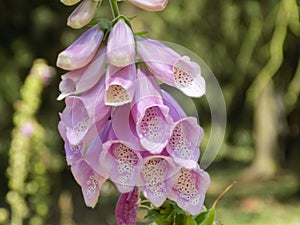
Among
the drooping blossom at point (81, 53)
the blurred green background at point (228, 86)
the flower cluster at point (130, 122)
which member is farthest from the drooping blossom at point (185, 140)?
the blurred green background at point (228, 86)

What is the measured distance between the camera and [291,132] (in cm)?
1032

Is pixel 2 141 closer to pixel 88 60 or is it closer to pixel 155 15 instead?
pixel 155 15

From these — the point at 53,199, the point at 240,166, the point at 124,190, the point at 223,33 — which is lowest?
the point at 240,166

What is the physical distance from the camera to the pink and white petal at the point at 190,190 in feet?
2.62

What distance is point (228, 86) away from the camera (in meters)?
8.38

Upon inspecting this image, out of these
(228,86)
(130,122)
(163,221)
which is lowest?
(228,86)

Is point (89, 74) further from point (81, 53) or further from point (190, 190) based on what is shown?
point (190, 190)

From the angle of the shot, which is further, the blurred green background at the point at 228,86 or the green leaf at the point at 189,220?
the blurred green background at the point at 228,86

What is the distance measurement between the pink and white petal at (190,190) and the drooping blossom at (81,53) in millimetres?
167

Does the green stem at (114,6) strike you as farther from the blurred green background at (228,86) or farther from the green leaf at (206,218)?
the blurred green background at (228,86)

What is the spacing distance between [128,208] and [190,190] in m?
0.09

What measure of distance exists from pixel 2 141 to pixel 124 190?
24.2ft

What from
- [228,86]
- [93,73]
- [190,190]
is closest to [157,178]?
[190,190]

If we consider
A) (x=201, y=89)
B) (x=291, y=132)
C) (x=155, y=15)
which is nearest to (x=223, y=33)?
(x=155, y=15)
